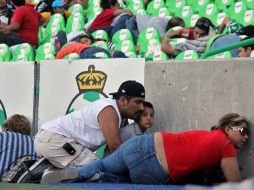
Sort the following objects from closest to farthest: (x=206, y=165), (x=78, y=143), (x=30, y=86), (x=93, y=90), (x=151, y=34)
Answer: (x=206, y=165) < (x=78, y=143) < (x=93, y=90) < (x=30, y=86) < (x=151, y=34)

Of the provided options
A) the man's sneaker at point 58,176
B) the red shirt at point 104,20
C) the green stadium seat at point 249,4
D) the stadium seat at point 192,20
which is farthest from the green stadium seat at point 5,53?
the man's sneaker at point 58,176

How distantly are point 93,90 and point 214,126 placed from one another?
1.88 metres

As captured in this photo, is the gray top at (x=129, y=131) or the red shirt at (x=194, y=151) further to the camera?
the gray top at (x=129, y=131)

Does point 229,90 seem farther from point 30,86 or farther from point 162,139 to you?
point 30,86

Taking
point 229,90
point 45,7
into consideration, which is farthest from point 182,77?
point 45,7

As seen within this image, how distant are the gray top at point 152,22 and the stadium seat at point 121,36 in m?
0.27

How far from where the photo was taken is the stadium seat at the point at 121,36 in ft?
36.7

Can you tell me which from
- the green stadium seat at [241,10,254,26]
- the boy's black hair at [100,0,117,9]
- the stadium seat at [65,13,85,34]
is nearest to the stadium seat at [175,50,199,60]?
the green stadium seat at [241,10,254,26]

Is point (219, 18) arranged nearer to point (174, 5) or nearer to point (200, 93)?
point (174, 5)

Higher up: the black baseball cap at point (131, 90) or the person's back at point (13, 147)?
the black baseball cap at point (131, 90)

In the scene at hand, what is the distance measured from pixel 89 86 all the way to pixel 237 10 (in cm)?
455

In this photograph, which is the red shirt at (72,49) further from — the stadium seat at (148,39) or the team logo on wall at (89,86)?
the team logo on wall at (89,86)

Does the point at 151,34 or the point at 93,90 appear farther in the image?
the point at 151,34

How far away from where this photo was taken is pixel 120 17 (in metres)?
12.0
